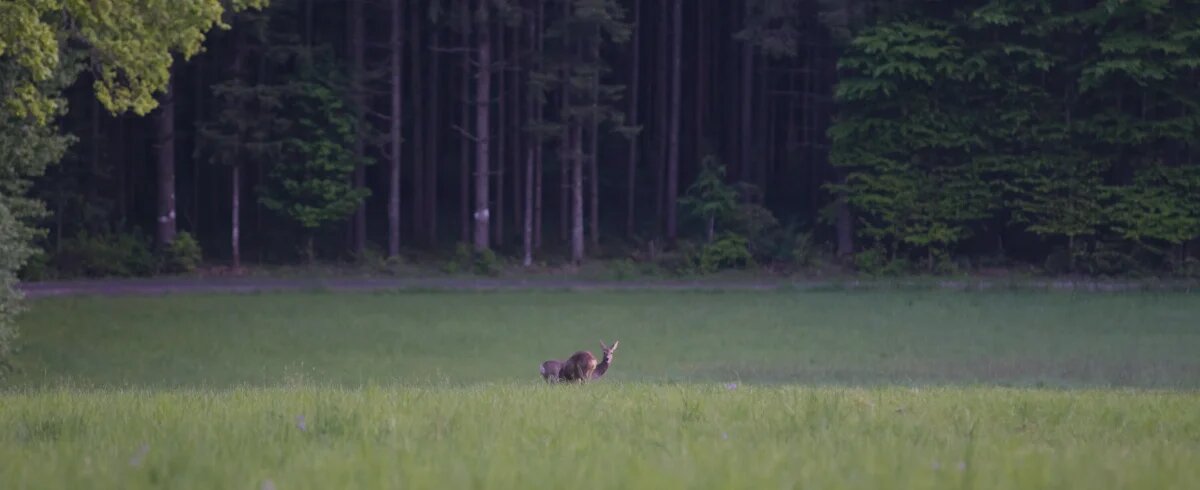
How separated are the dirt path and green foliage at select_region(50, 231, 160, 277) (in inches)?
60.7

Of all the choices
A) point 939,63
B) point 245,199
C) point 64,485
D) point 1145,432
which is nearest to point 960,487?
point 1145,432

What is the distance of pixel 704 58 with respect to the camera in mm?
53312

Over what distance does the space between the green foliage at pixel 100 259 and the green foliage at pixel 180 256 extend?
0.35 m

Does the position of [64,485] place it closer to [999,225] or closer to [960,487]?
[960,487]

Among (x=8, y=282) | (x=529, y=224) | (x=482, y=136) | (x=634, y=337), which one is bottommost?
(x=634, y=337)

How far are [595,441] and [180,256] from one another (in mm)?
33731

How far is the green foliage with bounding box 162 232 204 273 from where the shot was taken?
39.2 meters

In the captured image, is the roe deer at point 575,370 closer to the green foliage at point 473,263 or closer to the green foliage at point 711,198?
the green foliage at point 473,263

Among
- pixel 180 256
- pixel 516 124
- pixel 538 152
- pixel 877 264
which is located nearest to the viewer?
pixel 180 256

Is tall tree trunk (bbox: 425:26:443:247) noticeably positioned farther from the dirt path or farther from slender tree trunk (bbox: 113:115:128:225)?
slender tree trunk (bbox: 113:115:128:225)

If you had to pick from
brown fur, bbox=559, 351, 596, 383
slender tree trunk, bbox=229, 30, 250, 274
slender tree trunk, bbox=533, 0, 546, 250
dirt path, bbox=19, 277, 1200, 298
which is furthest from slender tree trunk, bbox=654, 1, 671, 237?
brown fur, bbox=559, 351, 596, 383

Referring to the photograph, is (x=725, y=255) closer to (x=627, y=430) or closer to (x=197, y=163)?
(x=197, y=163)

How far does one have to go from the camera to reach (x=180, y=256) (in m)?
39.2

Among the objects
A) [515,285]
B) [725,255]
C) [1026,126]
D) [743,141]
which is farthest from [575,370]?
[743,141]
